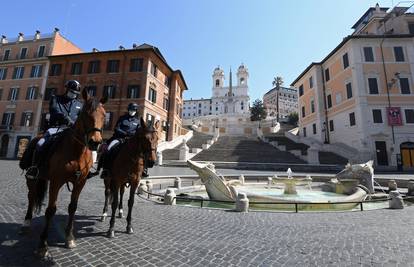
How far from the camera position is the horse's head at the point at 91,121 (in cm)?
375

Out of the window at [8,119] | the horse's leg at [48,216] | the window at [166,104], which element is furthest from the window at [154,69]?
the horse's leg at [48,216]

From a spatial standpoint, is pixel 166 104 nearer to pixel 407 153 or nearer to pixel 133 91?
pixel 133 91

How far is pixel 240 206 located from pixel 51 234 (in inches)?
214

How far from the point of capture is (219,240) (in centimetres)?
486

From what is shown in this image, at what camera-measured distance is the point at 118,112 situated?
111 ft

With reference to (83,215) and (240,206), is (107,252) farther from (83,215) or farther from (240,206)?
(240,206)

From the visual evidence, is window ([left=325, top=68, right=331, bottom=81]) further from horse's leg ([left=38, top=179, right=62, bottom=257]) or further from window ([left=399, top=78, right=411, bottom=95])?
horse's leg ([left=38, top=179, right=62, bottom=257])

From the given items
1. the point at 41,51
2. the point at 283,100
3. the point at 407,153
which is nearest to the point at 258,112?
the point at 407,153

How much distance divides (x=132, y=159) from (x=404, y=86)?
3714cm

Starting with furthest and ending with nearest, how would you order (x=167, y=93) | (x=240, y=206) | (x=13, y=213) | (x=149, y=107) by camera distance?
(x=167, y=93), (x=149, y=107), (x=240, y=206), (x=13, y=213)

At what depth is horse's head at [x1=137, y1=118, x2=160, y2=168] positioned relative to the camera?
484 cm

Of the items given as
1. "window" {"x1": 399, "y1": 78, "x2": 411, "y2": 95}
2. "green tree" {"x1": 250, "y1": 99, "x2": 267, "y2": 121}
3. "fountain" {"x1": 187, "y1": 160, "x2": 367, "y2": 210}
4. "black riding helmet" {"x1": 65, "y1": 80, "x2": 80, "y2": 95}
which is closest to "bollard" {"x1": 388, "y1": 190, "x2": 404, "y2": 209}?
"fountain" {"x1": 187, "y1": 160, "x2": 367, "y2": 210}

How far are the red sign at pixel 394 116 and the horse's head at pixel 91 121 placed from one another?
34.2 metres

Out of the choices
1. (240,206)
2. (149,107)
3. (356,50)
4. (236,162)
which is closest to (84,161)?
(240,206)
